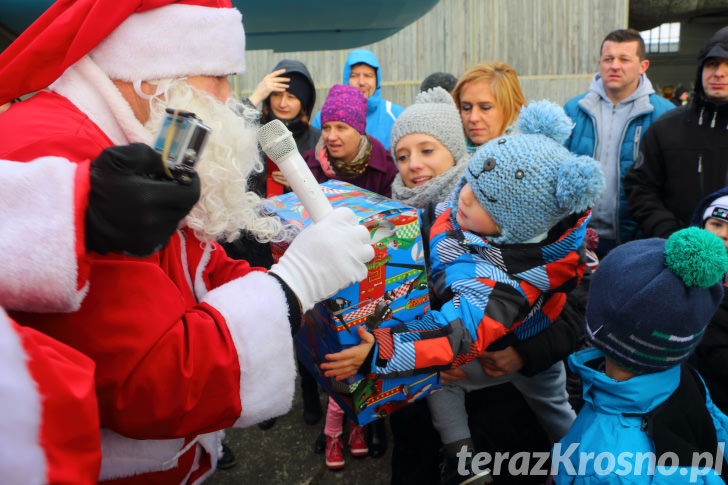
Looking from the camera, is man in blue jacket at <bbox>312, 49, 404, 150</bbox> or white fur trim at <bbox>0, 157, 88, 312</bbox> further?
man in blue jacket at <bbox>312, 49, 404, 150</bbox>

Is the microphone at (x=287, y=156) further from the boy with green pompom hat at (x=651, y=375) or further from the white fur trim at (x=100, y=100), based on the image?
the boy with green pompom hat at (x=651, y=375)

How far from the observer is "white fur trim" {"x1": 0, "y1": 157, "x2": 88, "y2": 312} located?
67cm

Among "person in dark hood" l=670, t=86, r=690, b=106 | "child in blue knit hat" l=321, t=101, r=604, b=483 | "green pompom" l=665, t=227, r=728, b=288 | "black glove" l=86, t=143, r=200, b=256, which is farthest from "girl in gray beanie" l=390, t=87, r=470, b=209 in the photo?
"person in dark hood" l=670, t=86, r=690, b=106

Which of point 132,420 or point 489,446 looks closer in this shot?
point 132,420

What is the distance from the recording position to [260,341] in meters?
0.98

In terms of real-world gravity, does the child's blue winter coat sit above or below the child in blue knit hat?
below

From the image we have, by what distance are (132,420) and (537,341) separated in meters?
1.34

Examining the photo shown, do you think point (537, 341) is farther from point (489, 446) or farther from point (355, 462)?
point (355, 462)

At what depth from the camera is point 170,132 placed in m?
0.74

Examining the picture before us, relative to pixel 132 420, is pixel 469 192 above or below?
above

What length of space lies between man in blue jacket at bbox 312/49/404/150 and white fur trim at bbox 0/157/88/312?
3411 millimetres

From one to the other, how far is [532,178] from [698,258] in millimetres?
488

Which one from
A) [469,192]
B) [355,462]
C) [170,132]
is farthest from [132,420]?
[355,462]

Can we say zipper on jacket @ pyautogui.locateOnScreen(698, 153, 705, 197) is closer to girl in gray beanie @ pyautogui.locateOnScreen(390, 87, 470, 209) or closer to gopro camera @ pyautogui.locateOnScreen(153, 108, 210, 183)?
girl in gray beanie @ pyautogui.locateOnScreen(390, 87, 470, 209)
